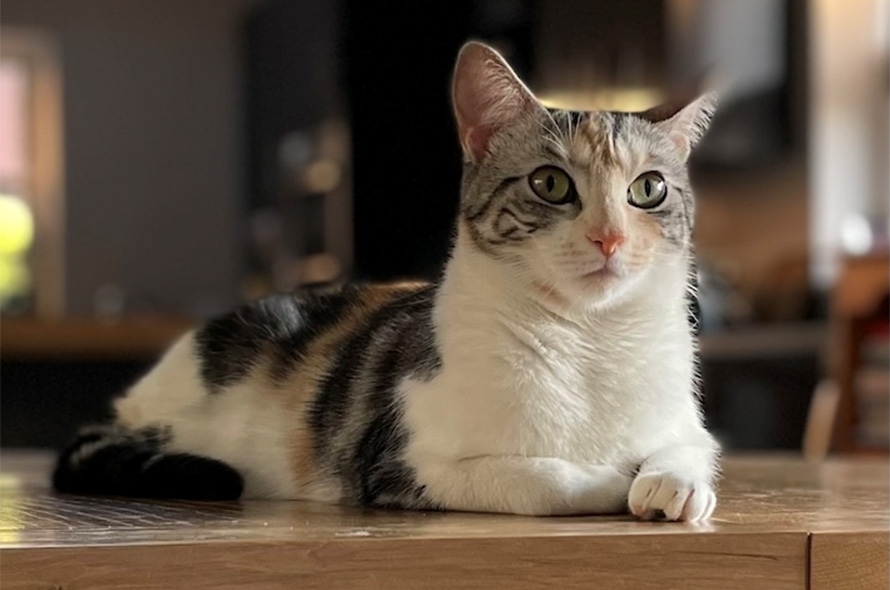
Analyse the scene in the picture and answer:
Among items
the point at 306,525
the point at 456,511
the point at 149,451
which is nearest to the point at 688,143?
the point at 456,511

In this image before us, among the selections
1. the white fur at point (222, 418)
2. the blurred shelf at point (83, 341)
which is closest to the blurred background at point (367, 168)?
the blurred shelf at point (83, 341)

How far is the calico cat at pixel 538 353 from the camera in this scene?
3.46 feet

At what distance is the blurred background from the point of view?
3.56 meters

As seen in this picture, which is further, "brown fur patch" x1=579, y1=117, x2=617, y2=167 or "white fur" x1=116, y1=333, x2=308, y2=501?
"white fur" x1=116, y1=333, x2=308, y2=501

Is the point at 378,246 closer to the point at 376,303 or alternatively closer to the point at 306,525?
the point at 376,303

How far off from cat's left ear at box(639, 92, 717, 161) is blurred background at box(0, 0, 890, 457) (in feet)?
2.43

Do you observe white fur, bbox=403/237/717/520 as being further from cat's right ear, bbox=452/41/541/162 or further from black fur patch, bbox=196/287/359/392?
black fur patch, bbox=196/287/359/392

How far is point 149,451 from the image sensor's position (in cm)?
133

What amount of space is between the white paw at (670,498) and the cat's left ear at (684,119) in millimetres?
336

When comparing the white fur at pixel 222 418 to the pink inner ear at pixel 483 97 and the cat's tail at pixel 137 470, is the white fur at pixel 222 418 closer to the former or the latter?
the cat's tail at pixel 137 470

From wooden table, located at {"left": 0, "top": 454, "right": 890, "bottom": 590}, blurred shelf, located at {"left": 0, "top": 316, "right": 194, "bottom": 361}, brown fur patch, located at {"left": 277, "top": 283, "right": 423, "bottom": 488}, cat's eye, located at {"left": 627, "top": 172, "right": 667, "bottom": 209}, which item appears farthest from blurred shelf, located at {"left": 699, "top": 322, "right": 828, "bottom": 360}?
wooden table, located at {"left": 0, "top": 454, "right": 890, "bottom": 590}

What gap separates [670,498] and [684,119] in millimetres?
385

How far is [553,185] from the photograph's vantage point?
1.08 metres

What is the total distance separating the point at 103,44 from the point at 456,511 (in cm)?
647
